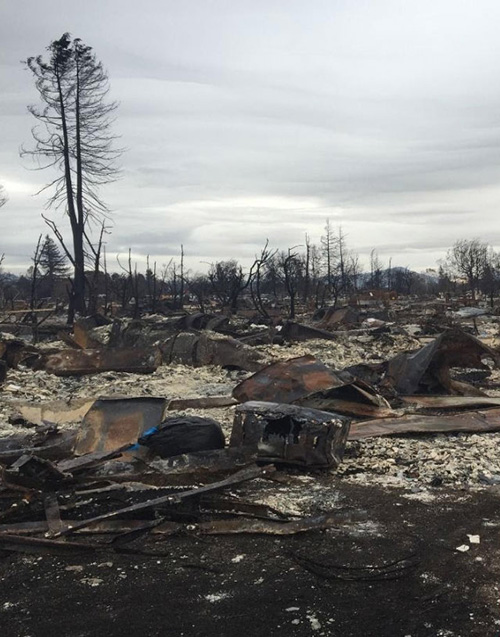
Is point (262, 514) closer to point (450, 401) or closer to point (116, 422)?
point (116, 422)

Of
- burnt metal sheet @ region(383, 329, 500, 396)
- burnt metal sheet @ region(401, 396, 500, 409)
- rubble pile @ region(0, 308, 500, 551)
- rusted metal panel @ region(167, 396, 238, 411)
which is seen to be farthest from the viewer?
burnt metal sheet @ region(383, 329, 500, 396)

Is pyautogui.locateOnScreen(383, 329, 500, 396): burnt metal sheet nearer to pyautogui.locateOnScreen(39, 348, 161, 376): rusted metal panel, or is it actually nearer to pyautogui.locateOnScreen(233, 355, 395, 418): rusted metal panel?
pyautogui.locateOnScreen(233, 355, 395, 418): rusted metal panel

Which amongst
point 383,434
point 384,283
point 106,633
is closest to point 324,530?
point 106,633

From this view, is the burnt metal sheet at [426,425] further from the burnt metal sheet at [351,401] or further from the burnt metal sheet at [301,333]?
the burnt metal sheet at [301,333]

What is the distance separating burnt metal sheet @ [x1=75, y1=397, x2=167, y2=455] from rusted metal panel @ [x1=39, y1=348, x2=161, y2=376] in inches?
203

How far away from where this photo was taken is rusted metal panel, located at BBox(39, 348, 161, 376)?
452 inches

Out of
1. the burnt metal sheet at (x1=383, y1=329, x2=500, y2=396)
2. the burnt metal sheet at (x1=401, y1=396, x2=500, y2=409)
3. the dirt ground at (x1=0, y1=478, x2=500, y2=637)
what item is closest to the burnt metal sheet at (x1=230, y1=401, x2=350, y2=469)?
the dirt ground at (x1=0, y1=478, x2=500, y2=637)

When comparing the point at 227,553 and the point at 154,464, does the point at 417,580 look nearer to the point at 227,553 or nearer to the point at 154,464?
the point at 227,553

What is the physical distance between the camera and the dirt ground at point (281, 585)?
2811 millimetres

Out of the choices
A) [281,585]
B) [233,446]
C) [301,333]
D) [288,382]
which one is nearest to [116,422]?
[233,446]

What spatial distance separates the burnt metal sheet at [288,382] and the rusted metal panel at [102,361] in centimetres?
372

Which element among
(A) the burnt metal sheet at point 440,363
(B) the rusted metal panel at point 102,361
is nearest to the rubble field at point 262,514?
(A) the burnt metal sheet at point 440,363

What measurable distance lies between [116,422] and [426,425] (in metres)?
3.40

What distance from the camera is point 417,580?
3225mm
